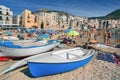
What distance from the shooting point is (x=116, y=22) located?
550 feet

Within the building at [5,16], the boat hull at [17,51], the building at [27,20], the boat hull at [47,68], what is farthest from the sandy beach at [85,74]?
the building at [27,20]

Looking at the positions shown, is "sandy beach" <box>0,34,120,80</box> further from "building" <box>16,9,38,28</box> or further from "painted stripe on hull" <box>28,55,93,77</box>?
"building" <box>16,9,38,28</box>

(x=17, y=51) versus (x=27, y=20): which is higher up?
(x=27, y=20)

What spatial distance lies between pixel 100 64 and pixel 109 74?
5.76 feet

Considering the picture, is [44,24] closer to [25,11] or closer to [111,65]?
[25,11]

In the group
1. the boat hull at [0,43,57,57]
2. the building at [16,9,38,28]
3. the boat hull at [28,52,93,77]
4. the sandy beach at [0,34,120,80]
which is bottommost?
the sandy beach at [0,34,120,80]

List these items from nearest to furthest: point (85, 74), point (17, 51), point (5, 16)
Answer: point (85, 74) < point (17, 51) < point (5, 16)

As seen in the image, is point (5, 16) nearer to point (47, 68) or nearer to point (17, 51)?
point (17, 51)

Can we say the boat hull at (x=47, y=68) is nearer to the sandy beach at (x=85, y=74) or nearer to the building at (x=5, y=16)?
the sandy beach at (x=85, y=74)

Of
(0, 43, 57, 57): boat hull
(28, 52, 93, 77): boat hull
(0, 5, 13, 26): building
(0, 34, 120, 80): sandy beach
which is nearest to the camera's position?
(28, 52, 93, 77): boat hull

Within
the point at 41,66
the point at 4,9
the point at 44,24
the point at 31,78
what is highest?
the point at 4,9

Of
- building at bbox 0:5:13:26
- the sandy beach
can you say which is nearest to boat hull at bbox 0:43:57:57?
the sandy beach

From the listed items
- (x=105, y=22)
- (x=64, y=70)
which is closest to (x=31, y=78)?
(x=64, y=70)

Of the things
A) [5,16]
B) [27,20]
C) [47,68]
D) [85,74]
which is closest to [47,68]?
[47,68]
